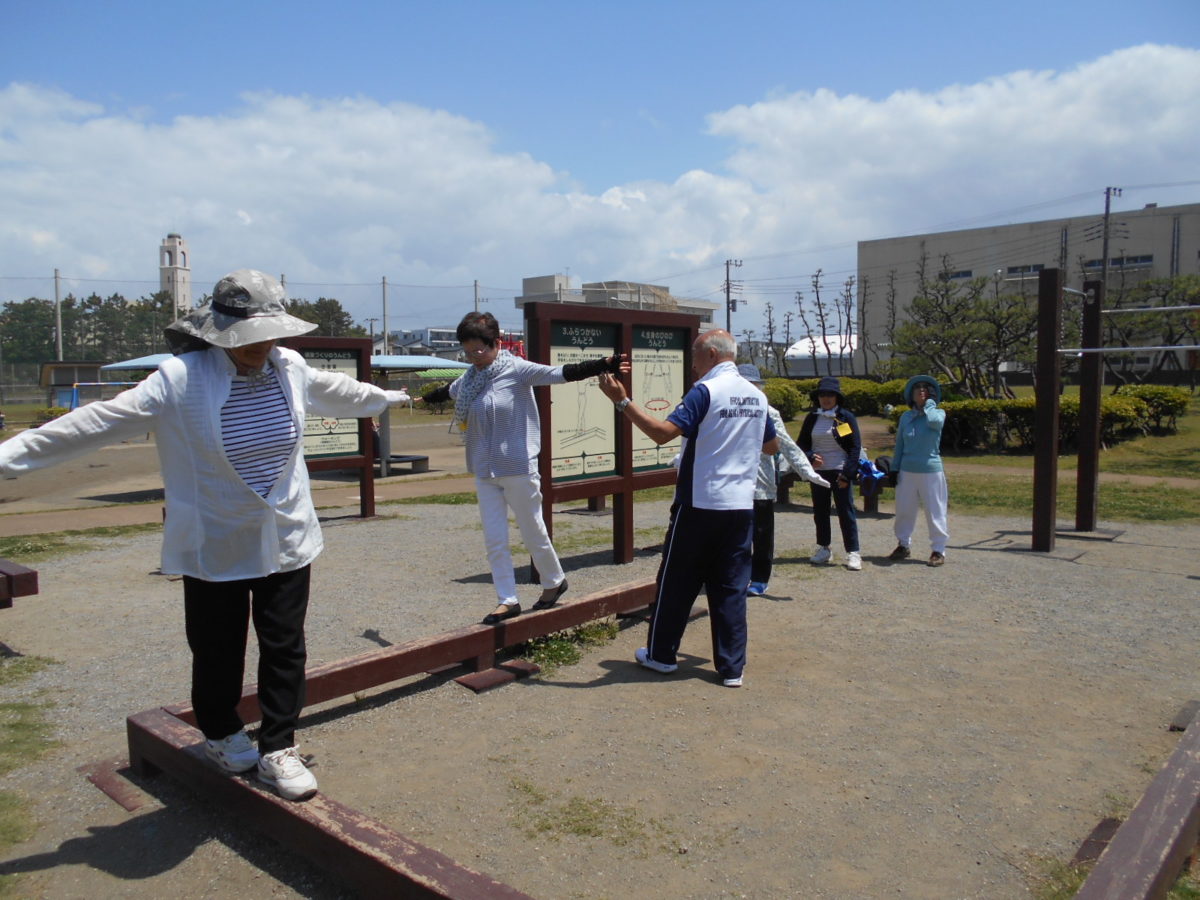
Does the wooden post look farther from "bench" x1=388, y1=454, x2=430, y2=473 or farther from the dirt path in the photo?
"bench" x1=388, y1=454, x2=430, y2=473

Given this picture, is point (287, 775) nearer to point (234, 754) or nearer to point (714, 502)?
point (234, 754)

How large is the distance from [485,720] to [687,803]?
3.96ft

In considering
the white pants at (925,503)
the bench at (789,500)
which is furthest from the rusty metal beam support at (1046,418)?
the bench at (789,500)

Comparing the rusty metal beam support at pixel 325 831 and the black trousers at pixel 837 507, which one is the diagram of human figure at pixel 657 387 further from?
the rusty metal beam support at pixel 325 831

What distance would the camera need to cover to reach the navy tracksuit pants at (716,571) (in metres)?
4.68

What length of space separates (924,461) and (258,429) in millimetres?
6416

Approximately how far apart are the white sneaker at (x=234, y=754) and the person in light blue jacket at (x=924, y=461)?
244 inches

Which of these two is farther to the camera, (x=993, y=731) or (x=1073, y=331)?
(x=1073, y=331)

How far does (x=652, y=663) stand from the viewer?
4.95m

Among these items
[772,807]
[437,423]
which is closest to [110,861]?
[772,807]

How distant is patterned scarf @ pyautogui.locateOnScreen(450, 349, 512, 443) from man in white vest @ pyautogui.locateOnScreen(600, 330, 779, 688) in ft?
2.69

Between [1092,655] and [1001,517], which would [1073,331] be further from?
[1092,655]

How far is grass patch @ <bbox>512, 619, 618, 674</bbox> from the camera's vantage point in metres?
5.18

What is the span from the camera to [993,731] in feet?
13.6
